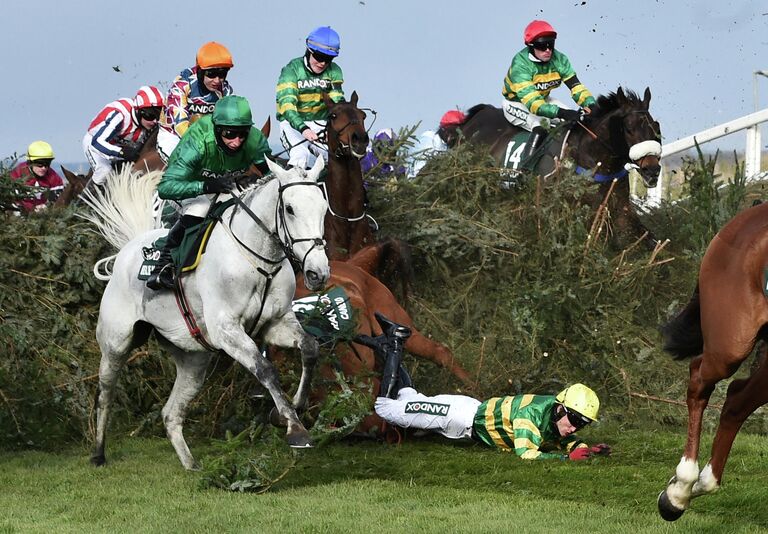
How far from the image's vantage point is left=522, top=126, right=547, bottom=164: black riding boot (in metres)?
12.5

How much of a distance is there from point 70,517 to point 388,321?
2917 millimetres

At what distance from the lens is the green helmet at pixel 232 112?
25.2 ft

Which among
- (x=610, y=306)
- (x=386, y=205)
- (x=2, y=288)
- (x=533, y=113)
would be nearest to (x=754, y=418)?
(x=610, y=306)

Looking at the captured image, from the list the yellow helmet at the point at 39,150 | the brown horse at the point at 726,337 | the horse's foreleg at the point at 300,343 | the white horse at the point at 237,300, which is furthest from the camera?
the yellow helmet at the point at 39,150

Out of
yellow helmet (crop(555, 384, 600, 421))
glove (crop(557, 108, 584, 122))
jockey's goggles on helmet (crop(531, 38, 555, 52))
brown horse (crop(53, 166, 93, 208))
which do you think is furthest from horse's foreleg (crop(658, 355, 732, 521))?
brown horse (crop(53, 166, 93, 208))

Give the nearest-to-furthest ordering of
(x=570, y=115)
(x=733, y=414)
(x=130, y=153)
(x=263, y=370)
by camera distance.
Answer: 1. (x=733, y=414)
2. (x=263, y=370)
3. (x=570, y=115)
4. (x=130, y=153)

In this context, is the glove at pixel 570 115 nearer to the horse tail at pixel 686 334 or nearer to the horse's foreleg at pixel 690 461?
the horse tail at pixel 686 334

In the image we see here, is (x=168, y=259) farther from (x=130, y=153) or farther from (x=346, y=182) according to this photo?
(x=130, y=153)

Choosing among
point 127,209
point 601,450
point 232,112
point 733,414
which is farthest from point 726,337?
point 127,209

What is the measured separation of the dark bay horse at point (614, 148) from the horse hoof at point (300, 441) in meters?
5.08

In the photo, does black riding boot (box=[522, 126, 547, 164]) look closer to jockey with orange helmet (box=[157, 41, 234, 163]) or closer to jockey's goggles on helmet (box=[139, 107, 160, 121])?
jockey with orange helmet (box=[157, 41, 234, 163])

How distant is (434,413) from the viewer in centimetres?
837

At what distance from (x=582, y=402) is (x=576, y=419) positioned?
0.13 meters

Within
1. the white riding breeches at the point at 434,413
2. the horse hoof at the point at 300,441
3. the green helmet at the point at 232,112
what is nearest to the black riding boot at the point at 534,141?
the white riding breeches at the point at 434,413
